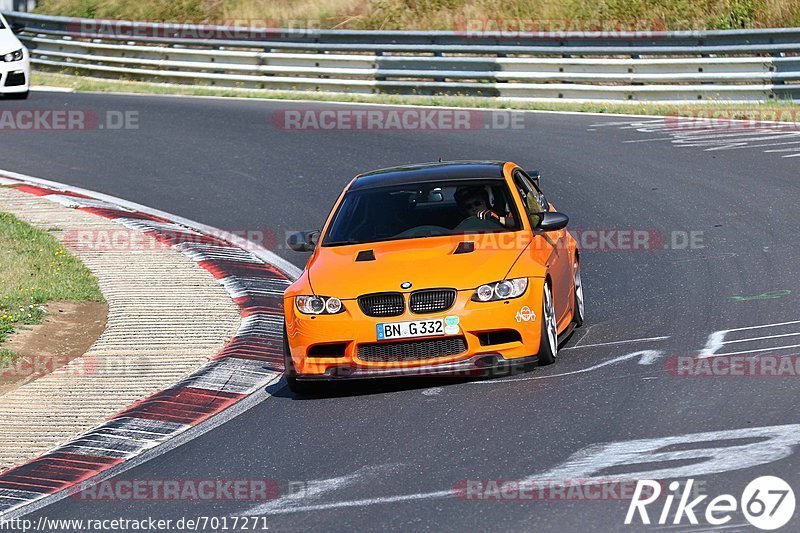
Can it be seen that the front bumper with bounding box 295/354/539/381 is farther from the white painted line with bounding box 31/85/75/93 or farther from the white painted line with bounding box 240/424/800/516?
the white painted line with bounding box 31/85/75/93

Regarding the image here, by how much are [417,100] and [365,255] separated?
14552mm

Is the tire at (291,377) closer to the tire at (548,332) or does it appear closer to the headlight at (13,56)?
the tire at (548,332)

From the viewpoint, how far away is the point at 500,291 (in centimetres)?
916

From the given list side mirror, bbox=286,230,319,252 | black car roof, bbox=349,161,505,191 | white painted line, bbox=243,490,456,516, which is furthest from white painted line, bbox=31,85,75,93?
white painted line, bbox=243,490,456,516

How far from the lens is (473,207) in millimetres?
10492

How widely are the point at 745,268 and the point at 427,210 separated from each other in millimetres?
3355

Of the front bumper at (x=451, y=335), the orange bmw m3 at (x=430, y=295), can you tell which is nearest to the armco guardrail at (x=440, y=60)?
the orange bmw m3 at (x=430, y=295)

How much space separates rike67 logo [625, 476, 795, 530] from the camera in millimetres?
5980

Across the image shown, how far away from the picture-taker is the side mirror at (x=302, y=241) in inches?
404

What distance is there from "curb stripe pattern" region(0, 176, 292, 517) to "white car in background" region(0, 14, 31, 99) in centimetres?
1154

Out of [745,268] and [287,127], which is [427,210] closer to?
[745,268]

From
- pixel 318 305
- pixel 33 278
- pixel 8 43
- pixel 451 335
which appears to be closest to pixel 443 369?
pixel 451 335

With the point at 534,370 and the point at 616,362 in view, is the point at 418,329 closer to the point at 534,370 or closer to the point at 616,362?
the point at 534,370

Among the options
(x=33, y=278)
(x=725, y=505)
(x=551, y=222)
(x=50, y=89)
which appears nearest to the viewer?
(x=725, y=505)
